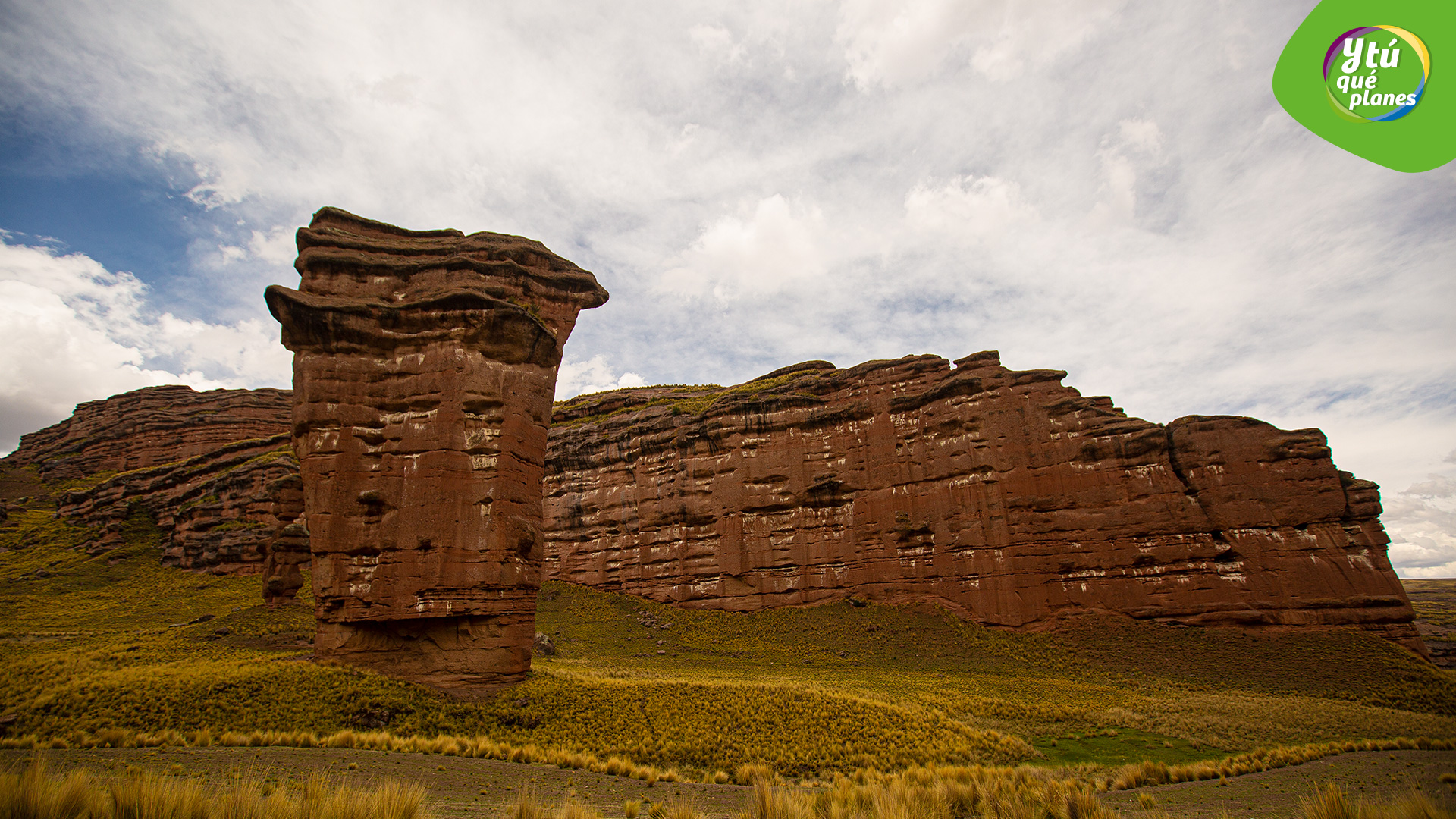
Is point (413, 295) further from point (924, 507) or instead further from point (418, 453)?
point (924, 507)

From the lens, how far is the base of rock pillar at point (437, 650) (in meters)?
20.6

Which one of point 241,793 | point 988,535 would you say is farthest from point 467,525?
point 988,535

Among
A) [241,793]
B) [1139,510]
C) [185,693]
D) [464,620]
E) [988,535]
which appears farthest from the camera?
[988,535]

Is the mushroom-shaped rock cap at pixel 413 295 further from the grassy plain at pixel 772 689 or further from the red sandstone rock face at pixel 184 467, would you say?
the red sandstone rock face at pixel 184 467

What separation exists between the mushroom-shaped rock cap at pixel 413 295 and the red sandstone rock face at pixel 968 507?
86.9 ft

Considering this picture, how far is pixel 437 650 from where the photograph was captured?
21234mm

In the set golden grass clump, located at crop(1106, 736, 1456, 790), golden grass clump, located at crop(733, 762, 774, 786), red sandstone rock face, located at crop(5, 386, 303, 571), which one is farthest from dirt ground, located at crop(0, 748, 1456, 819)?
red sandstone rock face, located at crop(5, 386, 303, 571)

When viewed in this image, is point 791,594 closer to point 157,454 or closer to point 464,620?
point 464,620

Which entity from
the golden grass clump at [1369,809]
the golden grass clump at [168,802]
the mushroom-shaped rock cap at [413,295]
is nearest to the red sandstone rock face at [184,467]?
the mushroom-shaped rock cap at [413,295]

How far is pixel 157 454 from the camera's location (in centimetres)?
8525

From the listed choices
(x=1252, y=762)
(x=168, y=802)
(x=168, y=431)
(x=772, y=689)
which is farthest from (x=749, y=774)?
(x=168, y=431)

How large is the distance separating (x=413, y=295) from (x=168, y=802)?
67.8ft

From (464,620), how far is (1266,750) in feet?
89.1

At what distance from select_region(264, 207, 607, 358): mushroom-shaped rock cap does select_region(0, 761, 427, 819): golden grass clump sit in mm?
17585
